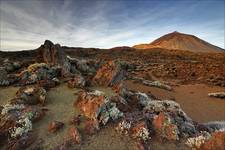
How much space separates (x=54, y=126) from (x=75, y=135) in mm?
834

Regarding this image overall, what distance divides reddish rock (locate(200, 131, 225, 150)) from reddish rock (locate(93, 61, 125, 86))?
624cm

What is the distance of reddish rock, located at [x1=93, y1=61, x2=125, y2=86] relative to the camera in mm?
10881

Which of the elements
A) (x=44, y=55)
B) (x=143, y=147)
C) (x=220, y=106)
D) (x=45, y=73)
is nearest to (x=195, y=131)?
(x=143, y=147)

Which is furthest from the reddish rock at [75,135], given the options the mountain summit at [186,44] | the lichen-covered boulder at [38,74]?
the mountain summit at [186,44]

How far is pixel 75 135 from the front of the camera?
5824mm

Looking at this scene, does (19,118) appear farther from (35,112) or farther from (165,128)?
(165,128)

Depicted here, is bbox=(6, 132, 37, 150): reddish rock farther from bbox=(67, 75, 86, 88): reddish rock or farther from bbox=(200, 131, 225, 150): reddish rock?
bbox=(200, 131, 225, 150): reddish rock

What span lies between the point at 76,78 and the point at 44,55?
248 inches

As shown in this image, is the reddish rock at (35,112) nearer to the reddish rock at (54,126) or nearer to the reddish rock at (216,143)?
the reddish rock at (54,126)

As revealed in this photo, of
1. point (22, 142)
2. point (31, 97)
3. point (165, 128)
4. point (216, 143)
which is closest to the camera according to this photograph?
point (216, 143)

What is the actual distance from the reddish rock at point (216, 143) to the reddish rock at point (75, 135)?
10.4 ft

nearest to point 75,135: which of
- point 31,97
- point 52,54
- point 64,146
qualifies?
point 64,146

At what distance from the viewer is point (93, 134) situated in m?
6.06

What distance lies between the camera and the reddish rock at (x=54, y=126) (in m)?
6.20
